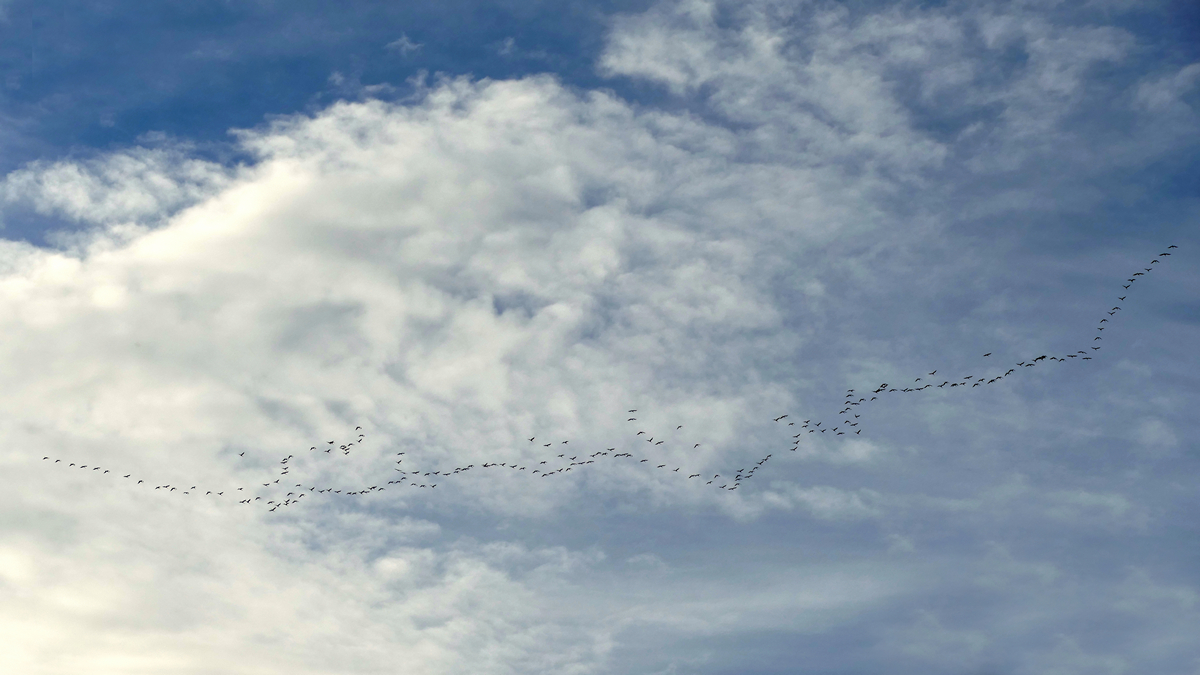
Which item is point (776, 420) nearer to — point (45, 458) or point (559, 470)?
point (559, 470)

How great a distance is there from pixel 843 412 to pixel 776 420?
42.3 ft

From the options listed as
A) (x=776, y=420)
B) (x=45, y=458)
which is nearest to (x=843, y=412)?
(x=776, y=420)

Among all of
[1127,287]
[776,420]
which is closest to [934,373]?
[776,420]

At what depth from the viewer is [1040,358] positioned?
3905 inches

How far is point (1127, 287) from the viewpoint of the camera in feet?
337

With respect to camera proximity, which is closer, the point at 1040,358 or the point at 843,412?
the point at 1040,358

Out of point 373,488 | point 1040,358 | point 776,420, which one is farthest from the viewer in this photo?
point 373,488

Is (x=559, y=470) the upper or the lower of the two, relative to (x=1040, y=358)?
lower

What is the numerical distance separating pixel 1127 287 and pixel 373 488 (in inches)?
4990

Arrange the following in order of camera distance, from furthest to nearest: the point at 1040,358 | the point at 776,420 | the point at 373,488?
1. the point at 373,488
2. the point at 776,420
3. the point at 1040,358

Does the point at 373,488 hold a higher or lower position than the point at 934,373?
lower

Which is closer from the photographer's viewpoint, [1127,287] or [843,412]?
[1127,287]

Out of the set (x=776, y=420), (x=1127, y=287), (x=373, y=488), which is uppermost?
(x=1127, y=287)

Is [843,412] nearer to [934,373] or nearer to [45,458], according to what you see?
[934,373]
